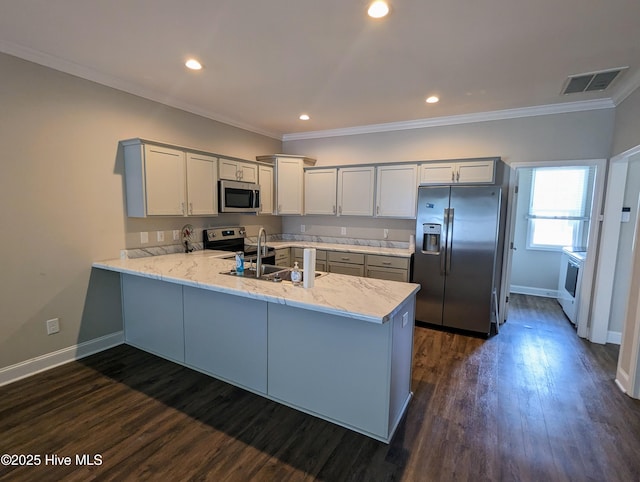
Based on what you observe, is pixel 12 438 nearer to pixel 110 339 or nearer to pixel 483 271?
pixel 110 339

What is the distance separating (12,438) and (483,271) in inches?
170

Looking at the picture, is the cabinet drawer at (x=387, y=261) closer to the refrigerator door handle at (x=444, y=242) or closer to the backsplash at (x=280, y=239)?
the refrigerator door handle at (x=444, y=242)

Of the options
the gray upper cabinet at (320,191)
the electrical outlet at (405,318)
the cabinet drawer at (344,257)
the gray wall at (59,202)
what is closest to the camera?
the electrical outlet at (405,318)

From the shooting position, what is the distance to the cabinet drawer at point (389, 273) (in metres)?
4.14

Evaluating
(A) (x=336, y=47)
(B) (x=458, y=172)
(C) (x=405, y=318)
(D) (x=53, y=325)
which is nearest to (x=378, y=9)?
(A) (x=336, y=47)

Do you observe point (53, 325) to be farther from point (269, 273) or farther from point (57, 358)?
point (269, 273)

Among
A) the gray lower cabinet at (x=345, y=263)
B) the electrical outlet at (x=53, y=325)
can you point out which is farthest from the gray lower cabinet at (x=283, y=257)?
the electrical outlet at (x=53, y=325)

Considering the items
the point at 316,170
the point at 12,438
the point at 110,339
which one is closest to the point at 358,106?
the point at 316,170

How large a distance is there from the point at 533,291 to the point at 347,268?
12.2ft

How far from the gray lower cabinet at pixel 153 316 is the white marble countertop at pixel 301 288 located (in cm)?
23

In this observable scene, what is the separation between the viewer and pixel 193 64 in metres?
2.79

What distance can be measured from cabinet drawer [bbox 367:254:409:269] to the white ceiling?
1.90 metres

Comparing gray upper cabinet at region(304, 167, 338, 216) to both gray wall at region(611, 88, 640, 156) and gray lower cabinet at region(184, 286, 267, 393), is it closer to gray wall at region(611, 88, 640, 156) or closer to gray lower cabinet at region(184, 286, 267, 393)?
gray lower cabinet at region(184, 286, 267, 393)

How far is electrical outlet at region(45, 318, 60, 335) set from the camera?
9.39 ft
